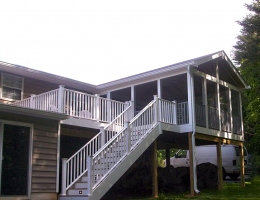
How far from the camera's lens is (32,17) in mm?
25703

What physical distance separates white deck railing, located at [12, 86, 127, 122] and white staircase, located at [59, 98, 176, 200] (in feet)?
2.99

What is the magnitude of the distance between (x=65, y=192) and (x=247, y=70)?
16.0 m

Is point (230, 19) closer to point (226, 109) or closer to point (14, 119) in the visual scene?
point (226, 109)

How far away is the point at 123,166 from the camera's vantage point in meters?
10.4

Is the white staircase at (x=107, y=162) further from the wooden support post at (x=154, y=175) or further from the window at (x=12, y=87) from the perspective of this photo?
the window at (x=12, y=87)

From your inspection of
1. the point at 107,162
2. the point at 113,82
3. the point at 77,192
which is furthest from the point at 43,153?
the point at 113,82

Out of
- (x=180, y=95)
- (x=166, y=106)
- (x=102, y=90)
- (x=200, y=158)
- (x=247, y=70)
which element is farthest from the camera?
(x=247, y=70)

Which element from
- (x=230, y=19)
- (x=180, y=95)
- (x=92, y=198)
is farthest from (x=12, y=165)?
(x=230, y=19)

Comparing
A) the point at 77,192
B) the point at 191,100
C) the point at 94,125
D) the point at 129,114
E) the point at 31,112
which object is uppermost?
the point at 191,100

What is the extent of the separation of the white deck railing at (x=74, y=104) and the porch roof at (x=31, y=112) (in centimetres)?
51

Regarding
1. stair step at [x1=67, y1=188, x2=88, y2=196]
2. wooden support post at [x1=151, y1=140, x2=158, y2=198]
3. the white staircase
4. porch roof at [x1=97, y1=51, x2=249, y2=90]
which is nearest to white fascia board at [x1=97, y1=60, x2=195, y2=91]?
porch roof at [x1=97, y1=51, x2=249, y2=90]

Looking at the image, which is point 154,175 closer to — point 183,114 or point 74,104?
point 183,114

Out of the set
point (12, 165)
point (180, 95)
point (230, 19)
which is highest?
point (230, 19)

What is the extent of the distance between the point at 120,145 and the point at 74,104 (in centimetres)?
202
